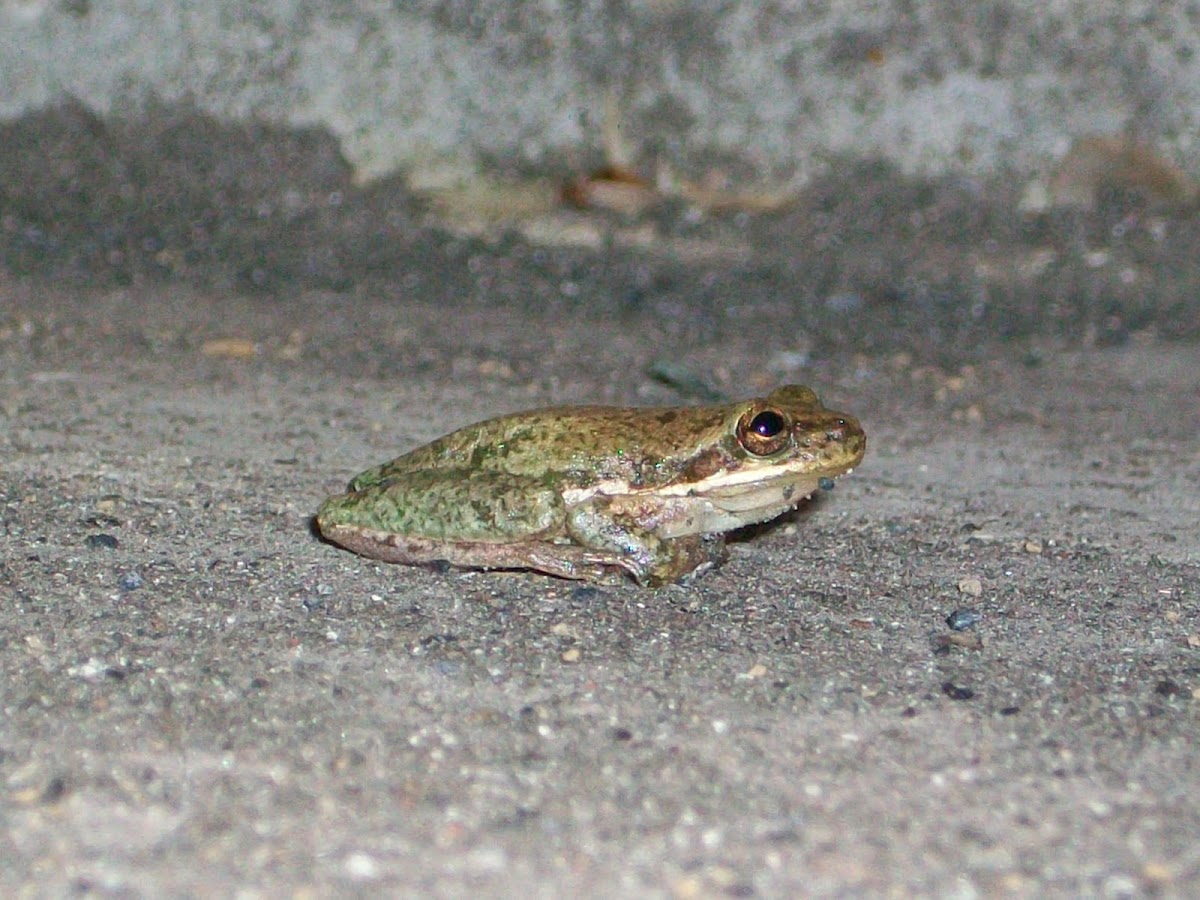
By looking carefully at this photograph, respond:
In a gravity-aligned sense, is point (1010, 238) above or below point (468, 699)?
above

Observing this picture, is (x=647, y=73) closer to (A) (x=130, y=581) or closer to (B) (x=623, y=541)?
(B) (x=623, y=541)

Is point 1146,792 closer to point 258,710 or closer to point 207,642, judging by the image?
point 258,710

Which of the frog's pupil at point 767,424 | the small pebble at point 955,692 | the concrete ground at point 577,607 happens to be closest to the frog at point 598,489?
the frog's pupil at point 767,424

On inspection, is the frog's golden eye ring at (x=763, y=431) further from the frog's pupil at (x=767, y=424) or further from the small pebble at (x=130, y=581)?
the small pebble at (x=130, y=581)

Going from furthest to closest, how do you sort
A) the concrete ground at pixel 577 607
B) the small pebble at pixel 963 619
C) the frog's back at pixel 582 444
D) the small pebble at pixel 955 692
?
the frog's back at pixel 582 444 → the small pebble at pixel 963 619 → the small pebble at pixel 955 692 → the concrete ground at pixel 577 607

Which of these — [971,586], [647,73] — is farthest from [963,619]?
[647,73]

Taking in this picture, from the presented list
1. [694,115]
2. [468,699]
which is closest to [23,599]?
[468,699]
